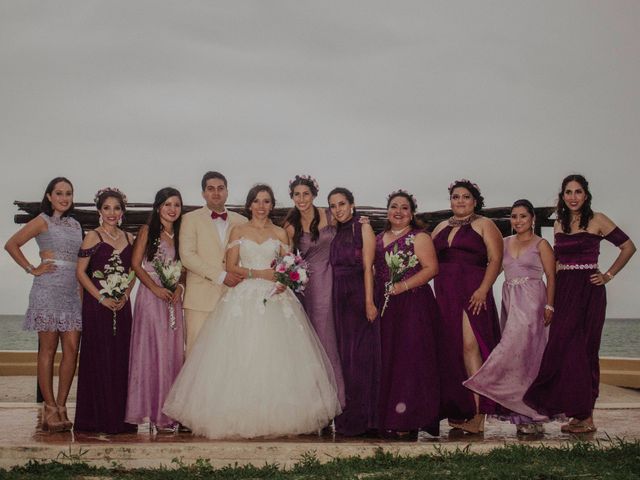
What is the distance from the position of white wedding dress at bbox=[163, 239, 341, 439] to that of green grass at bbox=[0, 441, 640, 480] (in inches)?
21.8

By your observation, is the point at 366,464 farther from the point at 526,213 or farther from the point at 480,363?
the point at 526,213

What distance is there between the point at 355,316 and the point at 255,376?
3.71ft

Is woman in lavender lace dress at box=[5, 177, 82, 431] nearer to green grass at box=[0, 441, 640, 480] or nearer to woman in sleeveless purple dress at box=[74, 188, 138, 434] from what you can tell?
woman in sleeveless purple dress at box=[74, 188, 138, 434]

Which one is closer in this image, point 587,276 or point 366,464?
point 366,464

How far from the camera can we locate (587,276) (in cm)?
718

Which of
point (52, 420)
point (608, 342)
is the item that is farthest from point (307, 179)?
point (608, 342)

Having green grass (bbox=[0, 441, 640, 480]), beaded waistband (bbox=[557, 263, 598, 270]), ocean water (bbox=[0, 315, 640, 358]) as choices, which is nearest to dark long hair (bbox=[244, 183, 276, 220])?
green grass (bbox=[0, 441, 640, 480])

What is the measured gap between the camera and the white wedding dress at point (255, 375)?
647 centimetres

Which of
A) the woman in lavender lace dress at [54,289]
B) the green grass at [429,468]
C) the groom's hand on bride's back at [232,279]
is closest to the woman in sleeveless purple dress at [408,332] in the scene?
the green grass at [429,468]

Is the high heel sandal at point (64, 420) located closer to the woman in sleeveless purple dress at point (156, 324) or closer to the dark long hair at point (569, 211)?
the woman in sleeveless purple dress at point (156, 324)

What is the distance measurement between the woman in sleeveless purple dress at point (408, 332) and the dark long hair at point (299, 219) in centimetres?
68

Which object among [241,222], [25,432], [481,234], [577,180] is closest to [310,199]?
[241,222]

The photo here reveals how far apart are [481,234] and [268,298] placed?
215 centimetres

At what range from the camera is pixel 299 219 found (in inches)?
293
